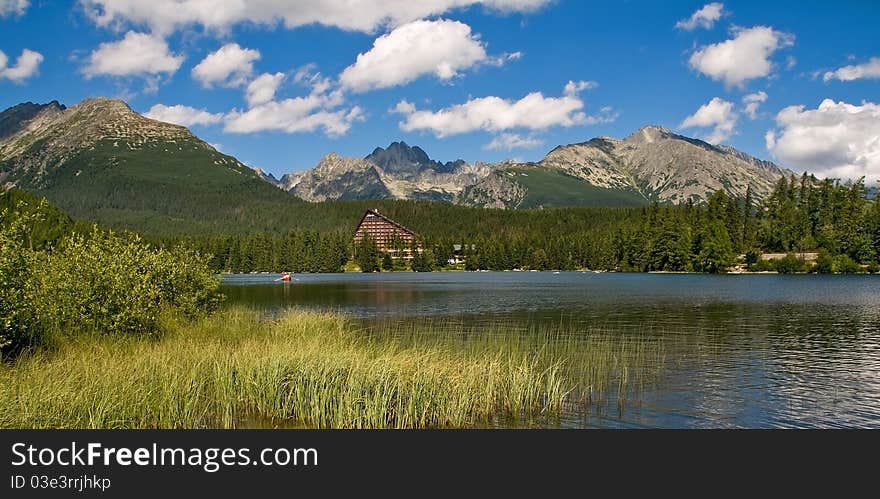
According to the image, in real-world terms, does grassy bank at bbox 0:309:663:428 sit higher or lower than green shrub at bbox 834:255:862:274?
lower

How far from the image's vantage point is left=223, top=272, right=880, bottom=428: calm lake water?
24.6 meters

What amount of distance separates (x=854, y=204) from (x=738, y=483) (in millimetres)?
188662

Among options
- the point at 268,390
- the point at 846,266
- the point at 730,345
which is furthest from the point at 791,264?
the point at 268,390

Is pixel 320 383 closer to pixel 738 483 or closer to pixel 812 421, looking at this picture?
pixel 738 483

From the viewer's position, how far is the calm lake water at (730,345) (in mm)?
24578

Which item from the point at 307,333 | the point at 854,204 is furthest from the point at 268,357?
the point at 854,204

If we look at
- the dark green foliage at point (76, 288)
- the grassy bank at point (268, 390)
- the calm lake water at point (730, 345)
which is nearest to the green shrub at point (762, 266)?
the calm lake water at point (730, 345)

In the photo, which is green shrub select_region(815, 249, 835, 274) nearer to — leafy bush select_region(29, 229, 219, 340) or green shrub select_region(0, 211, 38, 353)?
leafy bush select_region(29, 229, 219, 340)

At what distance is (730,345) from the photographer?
1678 inches

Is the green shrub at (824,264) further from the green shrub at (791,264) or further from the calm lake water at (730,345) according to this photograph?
the calm lake water at (730,345)

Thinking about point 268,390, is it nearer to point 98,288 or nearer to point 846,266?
point 98,288

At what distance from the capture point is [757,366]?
34.8m

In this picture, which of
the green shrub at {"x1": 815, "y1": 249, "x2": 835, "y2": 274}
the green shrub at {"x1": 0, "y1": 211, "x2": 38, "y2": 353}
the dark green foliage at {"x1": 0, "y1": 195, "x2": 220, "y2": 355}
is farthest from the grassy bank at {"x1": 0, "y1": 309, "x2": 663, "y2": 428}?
the green shrub at {"x1": 815, "y1": 249, "x2": 835, "y2": 274}

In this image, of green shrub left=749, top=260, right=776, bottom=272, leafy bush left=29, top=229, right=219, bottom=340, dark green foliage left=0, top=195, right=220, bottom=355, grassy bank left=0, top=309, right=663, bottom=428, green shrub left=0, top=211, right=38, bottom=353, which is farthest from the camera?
green shrub left=749, top=260, right=776, bottom=272
